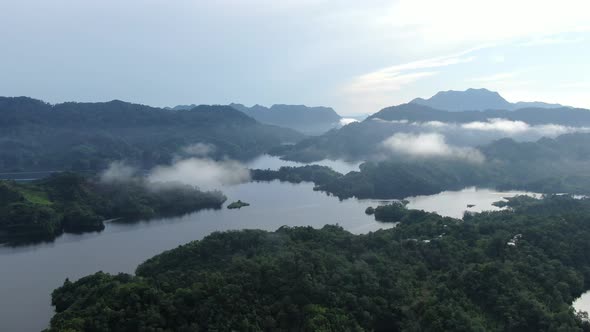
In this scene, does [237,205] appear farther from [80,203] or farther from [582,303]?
[582,303]

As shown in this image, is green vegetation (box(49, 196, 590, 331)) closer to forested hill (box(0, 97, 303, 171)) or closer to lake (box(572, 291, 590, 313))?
lake (box(572, 291, 590, 313))

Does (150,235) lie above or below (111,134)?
below

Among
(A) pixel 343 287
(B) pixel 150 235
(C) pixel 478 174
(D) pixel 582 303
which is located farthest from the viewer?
(C) pixel 478 174

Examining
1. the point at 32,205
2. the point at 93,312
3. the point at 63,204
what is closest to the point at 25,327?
the point at 93,312

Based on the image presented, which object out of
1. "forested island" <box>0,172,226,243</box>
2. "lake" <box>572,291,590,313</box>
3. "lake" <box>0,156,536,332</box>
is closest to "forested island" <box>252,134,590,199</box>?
"lake" <box>0,156,536,332</box>

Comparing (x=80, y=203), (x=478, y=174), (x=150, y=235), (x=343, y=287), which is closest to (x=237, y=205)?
(x=150, y=235)

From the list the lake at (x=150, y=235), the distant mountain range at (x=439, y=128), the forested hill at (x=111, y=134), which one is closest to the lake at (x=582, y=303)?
the lake at (x=150, y=235)
